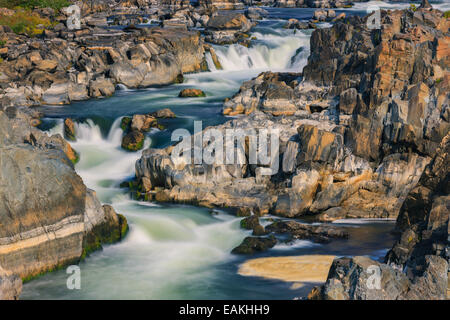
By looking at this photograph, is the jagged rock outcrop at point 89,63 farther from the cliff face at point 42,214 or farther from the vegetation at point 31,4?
the cliff face at point 42,214

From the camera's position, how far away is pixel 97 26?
62.3 m

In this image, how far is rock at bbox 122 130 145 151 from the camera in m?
33.2

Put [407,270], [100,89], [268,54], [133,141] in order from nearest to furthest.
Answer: [407,270] < [133,141] < [100,89] < [268,54]

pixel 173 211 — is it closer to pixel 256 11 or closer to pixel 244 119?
pixel 244 119

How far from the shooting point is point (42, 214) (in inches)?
803

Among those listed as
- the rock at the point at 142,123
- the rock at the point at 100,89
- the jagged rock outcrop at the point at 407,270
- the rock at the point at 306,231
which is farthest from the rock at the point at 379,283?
the rock at the point at 100,89

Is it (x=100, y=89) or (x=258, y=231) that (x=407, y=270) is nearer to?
(x=258, y=231)

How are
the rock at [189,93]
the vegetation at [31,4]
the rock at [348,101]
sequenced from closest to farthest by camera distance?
the rock at [348,101]
the rock at [189,93]
the vegetation at [31,4]

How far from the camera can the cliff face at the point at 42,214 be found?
1973cm

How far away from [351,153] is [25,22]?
45.1 meters

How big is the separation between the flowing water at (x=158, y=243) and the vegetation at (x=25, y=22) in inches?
886

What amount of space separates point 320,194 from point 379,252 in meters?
5.05

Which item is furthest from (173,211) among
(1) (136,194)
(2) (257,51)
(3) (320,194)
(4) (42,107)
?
(2) (257,51)

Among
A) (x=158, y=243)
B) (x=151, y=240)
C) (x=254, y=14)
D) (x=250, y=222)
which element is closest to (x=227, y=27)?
(x=254, y=14)
